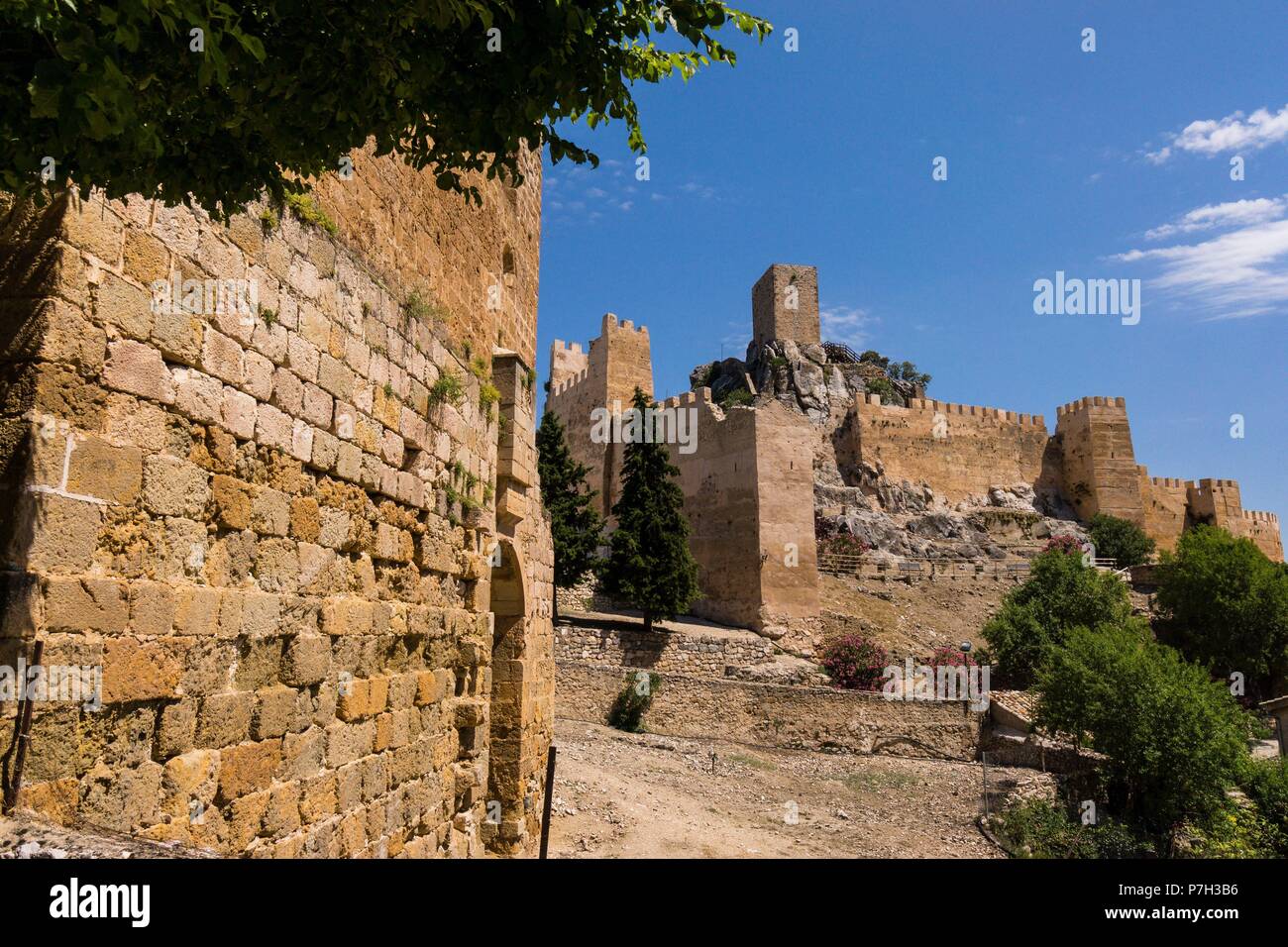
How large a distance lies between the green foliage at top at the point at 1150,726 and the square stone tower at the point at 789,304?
3829cm

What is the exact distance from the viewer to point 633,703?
22.9m

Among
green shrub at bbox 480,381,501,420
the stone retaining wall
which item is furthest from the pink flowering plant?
green shrub at bbox 480,381,501,420

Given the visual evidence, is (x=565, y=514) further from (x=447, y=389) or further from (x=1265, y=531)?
(x=1265, y=531)

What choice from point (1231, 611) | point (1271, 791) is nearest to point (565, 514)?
point (1271, 791)

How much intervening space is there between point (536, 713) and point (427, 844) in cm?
295

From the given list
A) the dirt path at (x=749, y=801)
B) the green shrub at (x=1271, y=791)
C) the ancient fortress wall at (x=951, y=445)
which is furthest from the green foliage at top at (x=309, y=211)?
the ancient fortress wall at (x=951, y=445)

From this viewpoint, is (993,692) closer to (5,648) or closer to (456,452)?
(456,452)

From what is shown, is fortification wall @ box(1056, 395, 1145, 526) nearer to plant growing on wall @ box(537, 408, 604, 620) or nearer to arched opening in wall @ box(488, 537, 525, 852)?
plant growing on wall @ box(537, 408, 604, 620)

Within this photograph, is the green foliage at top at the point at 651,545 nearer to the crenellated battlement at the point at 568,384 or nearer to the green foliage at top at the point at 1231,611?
the crenellated battlement at the point at 568,384

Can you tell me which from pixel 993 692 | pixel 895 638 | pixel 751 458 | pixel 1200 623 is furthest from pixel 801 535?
pixel 1200 623

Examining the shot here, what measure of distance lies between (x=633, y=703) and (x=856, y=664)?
9984mm

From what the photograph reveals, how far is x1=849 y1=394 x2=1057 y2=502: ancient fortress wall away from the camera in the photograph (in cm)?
5162

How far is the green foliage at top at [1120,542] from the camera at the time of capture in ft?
158

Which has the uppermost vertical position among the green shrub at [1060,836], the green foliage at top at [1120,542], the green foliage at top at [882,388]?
the green foliage at top at [882,388]
